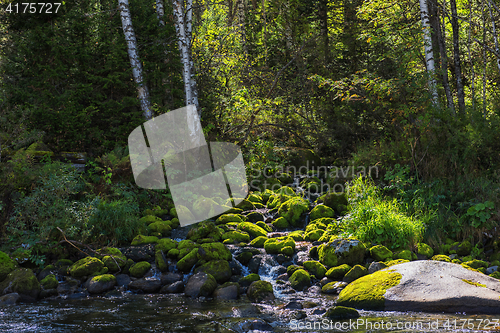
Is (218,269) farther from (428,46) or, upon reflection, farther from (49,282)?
(428,46)

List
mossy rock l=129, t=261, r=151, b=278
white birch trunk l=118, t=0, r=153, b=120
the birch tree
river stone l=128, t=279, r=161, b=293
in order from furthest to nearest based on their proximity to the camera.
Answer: white birch trunk l=118, t=0, r=153, b=120
the birch tree
mossy rock l=129, t=261, r=151, b=278
river stone l=128, t=279, r=161, b=293

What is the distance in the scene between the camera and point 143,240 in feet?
25.9

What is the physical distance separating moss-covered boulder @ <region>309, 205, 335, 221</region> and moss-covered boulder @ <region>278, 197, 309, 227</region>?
316 mm

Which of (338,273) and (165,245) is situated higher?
(165,245)

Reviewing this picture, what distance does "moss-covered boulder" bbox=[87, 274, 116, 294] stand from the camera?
20.9 ft

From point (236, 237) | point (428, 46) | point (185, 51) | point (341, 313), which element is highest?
point (185, 51)

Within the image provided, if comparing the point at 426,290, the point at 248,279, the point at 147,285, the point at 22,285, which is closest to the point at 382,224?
the point at 426,290

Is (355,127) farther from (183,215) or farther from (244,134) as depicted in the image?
(183,215)

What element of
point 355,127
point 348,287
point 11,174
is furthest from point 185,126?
point 348,287

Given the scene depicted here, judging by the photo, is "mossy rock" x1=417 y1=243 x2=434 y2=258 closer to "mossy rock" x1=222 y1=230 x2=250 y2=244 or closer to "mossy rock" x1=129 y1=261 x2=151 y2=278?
"mossy rock" x1=222 y1=230 x2=250 y2=244

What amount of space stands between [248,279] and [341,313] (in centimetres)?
195

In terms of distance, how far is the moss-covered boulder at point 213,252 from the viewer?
7.16 meters

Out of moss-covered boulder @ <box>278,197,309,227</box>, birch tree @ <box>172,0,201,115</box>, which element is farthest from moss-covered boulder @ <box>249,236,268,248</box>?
birch tree @ <box>172,0,201,115</box>

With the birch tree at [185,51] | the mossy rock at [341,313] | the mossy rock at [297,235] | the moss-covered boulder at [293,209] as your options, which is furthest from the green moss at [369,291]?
the birch tree at [185,51]
